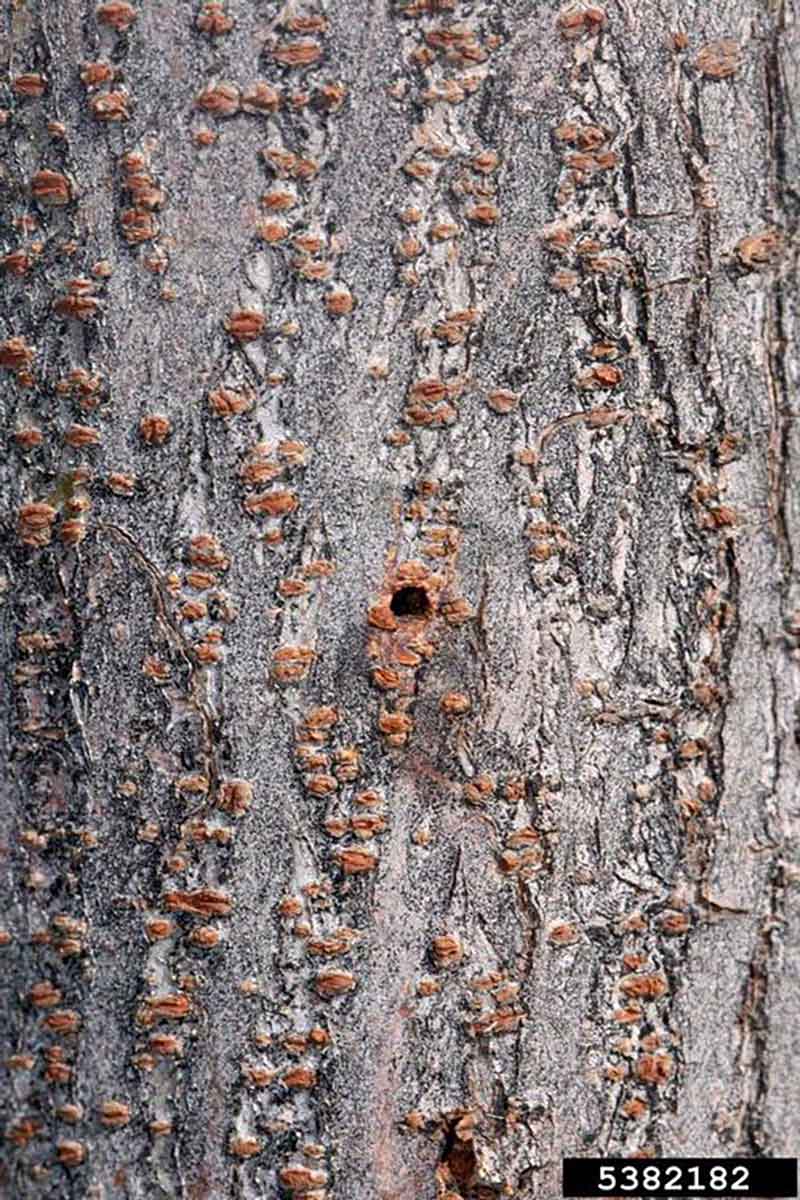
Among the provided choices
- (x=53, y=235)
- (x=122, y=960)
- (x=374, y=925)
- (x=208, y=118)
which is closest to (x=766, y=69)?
(x=208, y=118)

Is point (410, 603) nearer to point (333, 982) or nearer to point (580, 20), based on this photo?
point (333, 982)

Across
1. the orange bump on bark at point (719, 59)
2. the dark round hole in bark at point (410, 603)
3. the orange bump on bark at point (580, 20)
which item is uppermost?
the orange bump on bark at point (580, 20)

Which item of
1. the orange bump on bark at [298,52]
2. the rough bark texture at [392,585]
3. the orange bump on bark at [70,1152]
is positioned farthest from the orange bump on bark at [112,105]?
the orange bump on bark at [70,1152]

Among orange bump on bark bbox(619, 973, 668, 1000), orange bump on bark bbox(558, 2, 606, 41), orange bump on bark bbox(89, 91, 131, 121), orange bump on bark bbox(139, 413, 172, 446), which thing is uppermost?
orange bump on bark bbox(558, 2, 606, 41)

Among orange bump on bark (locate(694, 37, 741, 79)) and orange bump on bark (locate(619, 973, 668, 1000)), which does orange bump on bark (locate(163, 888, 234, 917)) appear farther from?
orange bump on bark (locate(694, 37, 741, 79))

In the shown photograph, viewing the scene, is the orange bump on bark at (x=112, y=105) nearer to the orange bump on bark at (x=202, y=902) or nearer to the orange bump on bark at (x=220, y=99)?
the orange bump on bark at (x=220, y=99)

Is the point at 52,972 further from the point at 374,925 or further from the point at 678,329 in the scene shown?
the point at 678,329

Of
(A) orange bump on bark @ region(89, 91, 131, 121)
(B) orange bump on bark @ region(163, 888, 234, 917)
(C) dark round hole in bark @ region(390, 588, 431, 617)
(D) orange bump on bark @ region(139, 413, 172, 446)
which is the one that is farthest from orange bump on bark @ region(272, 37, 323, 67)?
(B) orange bump on bark @ region(163, 888, 234, 917)
